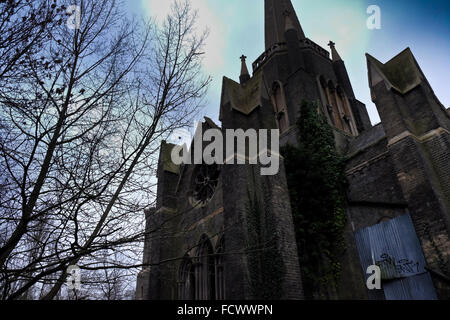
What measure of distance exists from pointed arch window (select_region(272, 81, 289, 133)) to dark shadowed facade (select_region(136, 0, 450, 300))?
19.6 feet

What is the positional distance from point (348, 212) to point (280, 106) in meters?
11.7

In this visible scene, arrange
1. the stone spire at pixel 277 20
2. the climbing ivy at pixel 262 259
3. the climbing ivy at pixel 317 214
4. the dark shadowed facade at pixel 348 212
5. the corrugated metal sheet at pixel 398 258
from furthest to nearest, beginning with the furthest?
1. the stone spire at pixel 277 20
2. the climbing ivy at pixel 317 214
3. the corrugated metal sheet at pixel 398 258
4. the dark shadowed facade at pixel 348 212
5. the climbing ivy at pixel 262 259

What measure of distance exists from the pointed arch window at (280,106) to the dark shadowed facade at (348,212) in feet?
19.6

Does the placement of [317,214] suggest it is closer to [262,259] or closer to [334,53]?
[262,259]

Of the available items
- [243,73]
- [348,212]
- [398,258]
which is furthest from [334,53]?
[398,258]

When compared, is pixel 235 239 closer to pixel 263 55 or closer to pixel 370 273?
pixel 370 273

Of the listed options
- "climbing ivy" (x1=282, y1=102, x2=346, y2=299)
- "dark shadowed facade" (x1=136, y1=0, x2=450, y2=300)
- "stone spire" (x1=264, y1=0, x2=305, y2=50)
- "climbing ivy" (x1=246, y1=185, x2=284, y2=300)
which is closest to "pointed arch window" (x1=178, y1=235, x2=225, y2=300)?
"dark shadowed facade" (x1=136, y1=0, x2=450, y2=300)

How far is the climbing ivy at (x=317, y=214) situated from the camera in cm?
1038

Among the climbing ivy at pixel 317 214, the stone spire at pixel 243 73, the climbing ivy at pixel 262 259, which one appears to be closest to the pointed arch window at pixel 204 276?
the climbing ivy at pixel 262 259

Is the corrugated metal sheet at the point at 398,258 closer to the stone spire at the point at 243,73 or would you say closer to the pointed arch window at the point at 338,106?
the pointed arch window at the point at 338,106

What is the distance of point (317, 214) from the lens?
1160 cm

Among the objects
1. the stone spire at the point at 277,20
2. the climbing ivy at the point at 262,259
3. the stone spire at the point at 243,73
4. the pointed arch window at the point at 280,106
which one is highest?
the stone spire at the point at 277,20

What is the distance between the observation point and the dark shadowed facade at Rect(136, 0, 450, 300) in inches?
344
